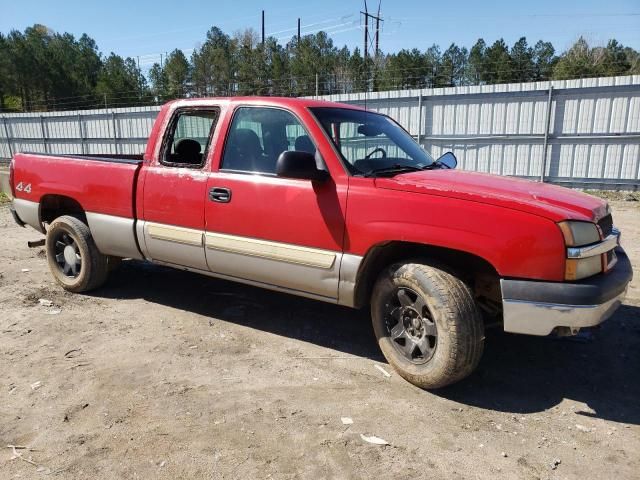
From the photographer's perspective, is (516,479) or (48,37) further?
(48,37)

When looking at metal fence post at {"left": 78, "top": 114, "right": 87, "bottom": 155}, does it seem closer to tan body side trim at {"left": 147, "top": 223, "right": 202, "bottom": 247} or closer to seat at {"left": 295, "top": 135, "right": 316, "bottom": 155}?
tan body side trim at {"left": 147, "top": 223, "right": 202, "bottom": 247}

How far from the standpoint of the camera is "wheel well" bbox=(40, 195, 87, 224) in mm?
5312

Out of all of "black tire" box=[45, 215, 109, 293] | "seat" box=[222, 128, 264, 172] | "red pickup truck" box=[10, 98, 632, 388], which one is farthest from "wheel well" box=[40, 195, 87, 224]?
"seat" box=[222, 128, 264, 172]

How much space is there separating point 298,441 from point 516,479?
45.5 inches

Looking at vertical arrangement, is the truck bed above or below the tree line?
below

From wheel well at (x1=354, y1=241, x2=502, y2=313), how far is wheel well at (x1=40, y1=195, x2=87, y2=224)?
3279 mm

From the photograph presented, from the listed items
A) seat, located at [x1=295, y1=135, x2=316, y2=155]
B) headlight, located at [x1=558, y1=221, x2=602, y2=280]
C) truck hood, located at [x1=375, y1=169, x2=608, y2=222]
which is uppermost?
seat, located at [x1=295, y1=135, x2=316, y2=155]

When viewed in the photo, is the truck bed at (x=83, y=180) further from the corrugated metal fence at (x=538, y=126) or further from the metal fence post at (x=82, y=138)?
the metal fence post at (x=82, y=138)

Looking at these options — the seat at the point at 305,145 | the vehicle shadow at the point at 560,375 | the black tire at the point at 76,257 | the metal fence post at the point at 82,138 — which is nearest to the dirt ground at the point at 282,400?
the vehicle shadow at the point at 560,375

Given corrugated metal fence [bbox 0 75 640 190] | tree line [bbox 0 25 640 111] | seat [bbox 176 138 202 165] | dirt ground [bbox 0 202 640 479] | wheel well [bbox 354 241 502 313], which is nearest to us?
dirt ground [bbox 0 202 640 479]

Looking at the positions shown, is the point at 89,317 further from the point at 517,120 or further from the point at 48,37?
the point at 48,37

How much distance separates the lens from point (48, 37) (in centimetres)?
6862

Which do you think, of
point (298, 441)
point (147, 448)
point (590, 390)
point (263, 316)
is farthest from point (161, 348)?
point (590, 390)

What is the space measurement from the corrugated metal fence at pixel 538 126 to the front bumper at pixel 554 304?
37.2 ft
